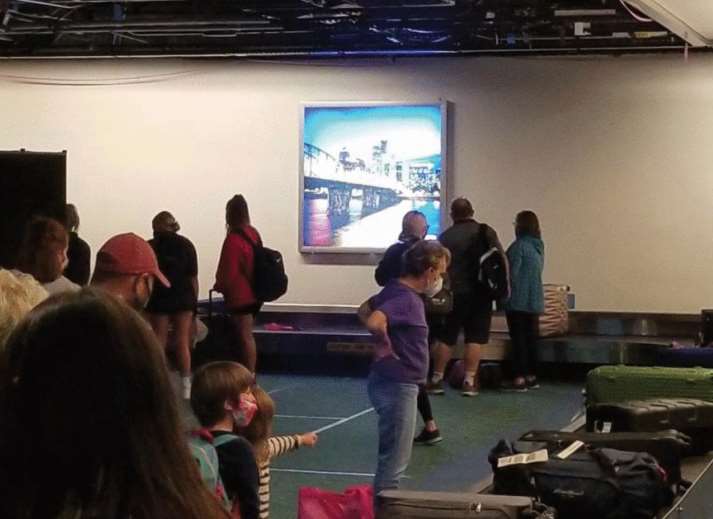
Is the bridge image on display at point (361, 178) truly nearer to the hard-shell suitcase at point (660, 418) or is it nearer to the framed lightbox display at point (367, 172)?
the framed lightbox display at point (367, 172)

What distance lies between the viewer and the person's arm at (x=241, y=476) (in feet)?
10.9

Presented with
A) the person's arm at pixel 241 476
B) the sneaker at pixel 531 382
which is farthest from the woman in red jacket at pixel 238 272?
the person's arm at pixel 241 476

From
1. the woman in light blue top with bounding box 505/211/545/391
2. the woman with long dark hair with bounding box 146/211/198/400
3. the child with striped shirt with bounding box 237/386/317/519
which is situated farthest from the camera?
the woman in light blue top with bounding box 505/211/545/391

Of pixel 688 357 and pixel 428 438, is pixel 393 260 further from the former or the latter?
pixel 688 357

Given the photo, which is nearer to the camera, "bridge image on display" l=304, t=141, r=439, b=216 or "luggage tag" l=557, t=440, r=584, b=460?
"luggage tag" l=557, t=440, r=584, b=460

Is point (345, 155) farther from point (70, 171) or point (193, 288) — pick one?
point (193, 288)

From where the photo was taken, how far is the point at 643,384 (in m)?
5.57

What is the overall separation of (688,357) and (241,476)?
16.8ft

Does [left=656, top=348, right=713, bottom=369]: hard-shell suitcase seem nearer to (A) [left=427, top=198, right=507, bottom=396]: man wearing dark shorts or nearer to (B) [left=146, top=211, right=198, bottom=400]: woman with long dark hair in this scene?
(A) [left=427, top=198, right=507, bottom=396]: man wearing dark shorts

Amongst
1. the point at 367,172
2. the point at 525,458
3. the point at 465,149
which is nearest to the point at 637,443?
the point at 525,458

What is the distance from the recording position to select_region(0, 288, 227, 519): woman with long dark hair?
1.27 metres

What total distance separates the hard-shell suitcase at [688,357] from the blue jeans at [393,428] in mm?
2662

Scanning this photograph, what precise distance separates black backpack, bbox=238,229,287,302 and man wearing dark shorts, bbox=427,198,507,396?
1.37m

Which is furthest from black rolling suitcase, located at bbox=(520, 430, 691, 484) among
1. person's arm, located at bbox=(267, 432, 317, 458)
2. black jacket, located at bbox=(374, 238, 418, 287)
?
black jacket, located at bbox=(374, 238, 418, 287)
